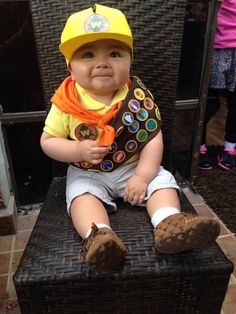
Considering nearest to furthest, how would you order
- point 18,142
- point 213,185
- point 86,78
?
point 86,78
point 18,142
point 213,185

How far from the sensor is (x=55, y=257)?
2.98 ft

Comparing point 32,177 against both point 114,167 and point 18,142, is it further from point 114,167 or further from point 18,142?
point 114,167

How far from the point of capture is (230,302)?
4.52 ft

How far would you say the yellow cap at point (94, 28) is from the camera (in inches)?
37.0

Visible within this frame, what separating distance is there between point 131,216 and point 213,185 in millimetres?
1238

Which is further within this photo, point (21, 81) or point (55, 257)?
point (21, 81)

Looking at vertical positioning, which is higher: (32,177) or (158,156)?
(158,156)

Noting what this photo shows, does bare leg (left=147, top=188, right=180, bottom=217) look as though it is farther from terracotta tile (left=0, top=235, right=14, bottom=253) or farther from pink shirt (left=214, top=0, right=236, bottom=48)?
pink shirt (left=214, top=0, right=236, bottom=48)

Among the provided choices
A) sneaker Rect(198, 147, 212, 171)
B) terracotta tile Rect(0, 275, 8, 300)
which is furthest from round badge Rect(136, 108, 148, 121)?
sneaker Rect(198, 147, 212, 171)

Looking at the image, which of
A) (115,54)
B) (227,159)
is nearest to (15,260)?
(115,54)

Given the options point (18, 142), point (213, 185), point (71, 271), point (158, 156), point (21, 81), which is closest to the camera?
point (71, 271)

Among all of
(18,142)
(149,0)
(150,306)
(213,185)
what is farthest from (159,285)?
(213,185)

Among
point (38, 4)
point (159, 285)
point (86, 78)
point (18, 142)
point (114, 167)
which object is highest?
point (38, 4)

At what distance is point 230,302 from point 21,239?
3.48ft
